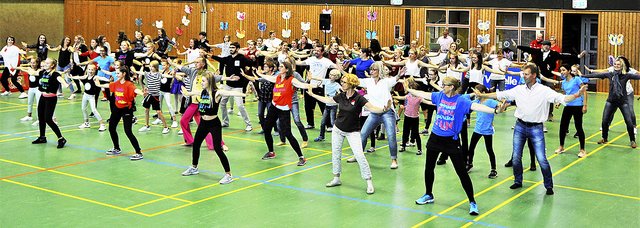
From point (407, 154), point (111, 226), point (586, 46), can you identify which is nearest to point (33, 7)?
point (586, 46)

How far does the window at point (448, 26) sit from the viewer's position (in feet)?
108

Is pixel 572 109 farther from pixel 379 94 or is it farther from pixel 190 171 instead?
pixel 190 171

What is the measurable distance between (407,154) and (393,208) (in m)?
4.53

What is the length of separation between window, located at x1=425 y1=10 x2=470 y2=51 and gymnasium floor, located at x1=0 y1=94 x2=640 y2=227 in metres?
16.1

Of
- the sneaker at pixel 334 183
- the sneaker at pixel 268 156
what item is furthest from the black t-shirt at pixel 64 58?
the sneaker at pixel 334 183

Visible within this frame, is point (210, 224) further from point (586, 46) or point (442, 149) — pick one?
point (586, 46)

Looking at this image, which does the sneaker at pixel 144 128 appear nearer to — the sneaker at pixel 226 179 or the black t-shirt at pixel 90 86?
the black t-shirt at pixel 90 86

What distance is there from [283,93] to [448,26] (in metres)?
19.8

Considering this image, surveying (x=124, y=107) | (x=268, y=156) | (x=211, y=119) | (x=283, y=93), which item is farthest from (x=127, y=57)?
(x=211, y=119)

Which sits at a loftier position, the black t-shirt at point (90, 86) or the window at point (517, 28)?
the window at point (517, 28)

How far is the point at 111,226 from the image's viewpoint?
34.0 ft

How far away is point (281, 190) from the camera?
12609mm

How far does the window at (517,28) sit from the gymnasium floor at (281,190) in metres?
14.8

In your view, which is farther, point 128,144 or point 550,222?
point 128,144
